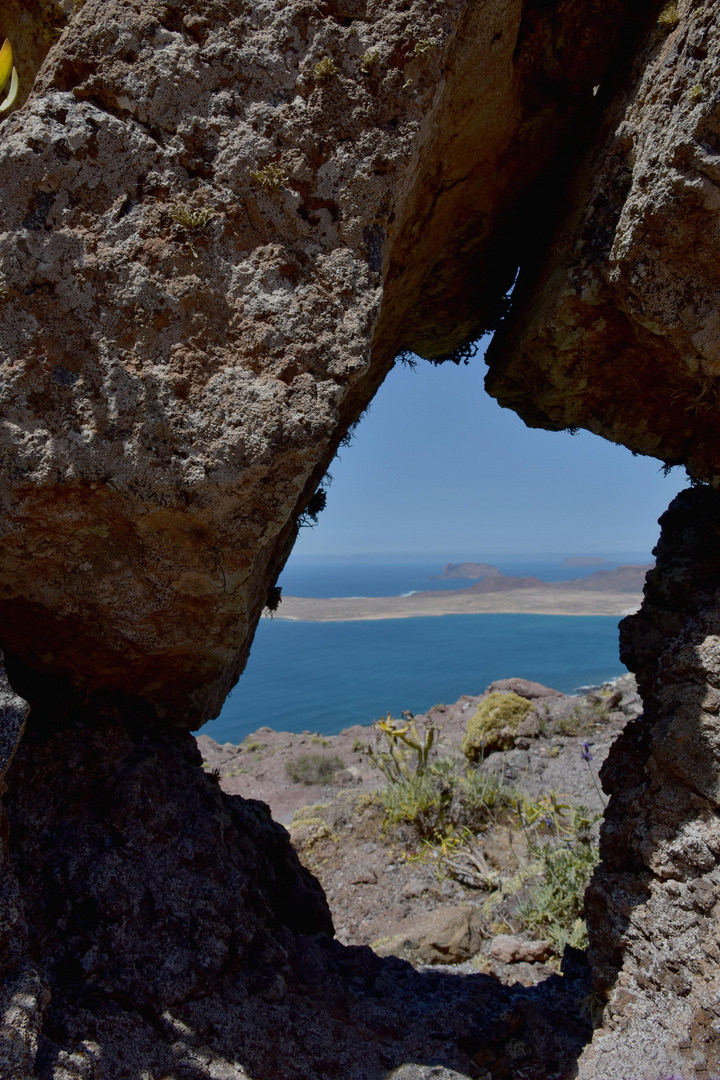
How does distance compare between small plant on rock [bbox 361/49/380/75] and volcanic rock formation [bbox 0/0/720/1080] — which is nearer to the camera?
volcanic rock formation [bbox 0/0/720/1080]

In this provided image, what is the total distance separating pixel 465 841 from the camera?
24.1 ft

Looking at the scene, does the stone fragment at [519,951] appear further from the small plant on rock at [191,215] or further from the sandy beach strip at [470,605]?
the sandy beach strip at [470,605]

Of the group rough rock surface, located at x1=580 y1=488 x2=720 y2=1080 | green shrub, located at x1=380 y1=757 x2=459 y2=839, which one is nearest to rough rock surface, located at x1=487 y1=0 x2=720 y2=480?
rough rock surface, located at x1=580 y1=488 x2=720 y2=1080

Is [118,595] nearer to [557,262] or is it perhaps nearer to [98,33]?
[98,33]

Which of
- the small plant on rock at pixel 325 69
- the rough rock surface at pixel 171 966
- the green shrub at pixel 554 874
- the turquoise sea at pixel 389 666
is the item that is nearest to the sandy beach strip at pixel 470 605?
the turquoise sea at pixel 389 666

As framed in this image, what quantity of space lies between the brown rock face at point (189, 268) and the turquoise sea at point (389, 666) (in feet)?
51.6

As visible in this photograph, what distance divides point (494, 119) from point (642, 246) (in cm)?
133

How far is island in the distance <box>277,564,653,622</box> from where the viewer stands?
5438cm

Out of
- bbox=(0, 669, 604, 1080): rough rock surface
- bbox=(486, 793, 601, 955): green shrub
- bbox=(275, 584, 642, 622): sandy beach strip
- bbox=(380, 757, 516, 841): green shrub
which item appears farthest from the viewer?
bbox=(275, 584, 642, 622): sandy beach strip

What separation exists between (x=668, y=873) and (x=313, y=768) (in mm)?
9306

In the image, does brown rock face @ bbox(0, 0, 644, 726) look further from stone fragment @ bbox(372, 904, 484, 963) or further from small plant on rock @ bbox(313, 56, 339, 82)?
stone fragment @ bbox(372, 904, 484, 963)

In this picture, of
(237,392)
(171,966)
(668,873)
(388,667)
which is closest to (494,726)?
(668,873)

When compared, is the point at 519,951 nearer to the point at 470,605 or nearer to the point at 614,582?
the point at 470,605

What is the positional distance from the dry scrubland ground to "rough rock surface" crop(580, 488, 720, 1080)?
2195mm
